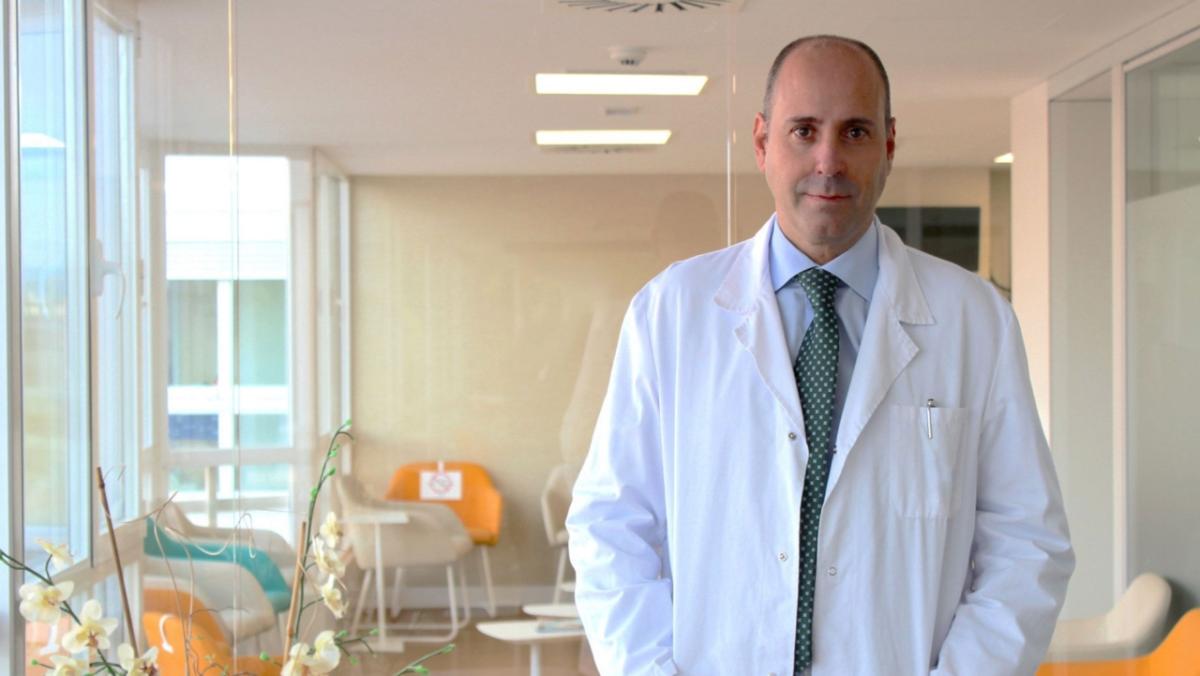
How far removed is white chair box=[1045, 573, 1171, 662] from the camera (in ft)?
12.5

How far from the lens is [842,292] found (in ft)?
5.84

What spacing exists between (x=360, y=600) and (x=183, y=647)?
1.66ft

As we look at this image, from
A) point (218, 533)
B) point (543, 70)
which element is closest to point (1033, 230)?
point (543, 70)

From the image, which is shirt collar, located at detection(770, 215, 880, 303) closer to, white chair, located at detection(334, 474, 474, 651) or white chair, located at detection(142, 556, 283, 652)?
white chair, located at detection(334, 474, 474, 651)

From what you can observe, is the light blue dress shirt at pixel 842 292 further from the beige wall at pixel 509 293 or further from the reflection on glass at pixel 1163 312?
the reflection on glass at pixel 1163 312

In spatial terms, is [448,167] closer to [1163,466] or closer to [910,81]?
[910,81]

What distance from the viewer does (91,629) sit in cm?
162

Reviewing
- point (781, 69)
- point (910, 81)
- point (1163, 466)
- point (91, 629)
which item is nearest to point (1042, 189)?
point (910, 81)

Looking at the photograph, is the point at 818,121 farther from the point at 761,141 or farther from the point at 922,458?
the point at 922,458

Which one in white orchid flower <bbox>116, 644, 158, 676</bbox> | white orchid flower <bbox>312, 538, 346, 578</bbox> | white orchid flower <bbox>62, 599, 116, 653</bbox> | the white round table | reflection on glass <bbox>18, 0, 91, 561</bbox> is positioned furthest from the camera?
the white round table

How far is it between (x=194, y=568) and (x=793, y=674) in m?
2.63

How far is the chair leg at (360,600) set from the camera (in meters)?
3.81

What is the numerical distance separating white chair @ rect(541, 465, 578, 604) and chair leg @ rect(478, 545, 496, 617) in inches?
7.0

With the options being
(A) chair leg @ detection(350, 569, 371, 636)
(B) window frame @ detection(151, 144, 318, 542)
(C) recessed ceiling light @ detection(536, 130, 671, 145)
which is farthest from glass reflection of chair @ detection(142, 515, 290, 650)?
(C) recessed ceiling light @ detection(536, 130, 671, 145)
